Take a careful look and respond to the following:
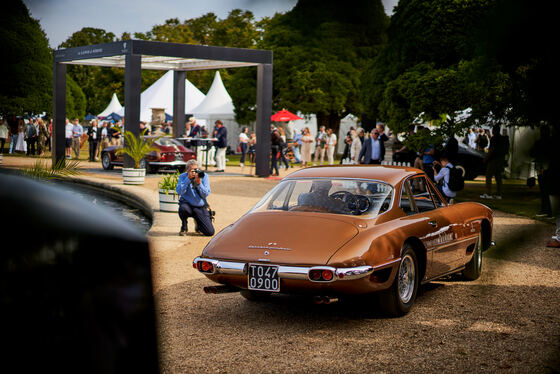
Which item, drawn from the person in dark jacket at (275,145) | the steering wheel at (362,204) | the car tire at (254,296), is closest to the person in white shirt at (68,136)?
the person in dark jacket at (275,145)

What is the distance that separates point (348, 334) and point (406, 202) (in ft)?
6.22

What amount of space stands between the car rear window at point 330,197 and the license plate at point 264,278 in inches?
45.1

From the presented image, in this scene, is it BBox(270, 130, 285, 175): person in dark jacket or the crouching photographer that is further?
BBox(270, 130, 285, 175): person in dark jacket

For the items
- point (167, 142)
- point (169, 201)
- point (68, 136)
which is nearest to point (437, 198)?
point (169, 201)

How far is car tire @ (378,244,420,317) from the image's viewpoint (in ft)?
20.5

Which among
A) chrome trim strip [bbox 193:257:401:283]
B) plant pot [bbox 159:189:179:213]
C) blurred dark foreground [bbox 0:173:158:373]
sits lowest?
plant pot [bbox 159:189:179:213]

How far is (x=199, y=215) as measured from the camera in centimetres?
→ 1115

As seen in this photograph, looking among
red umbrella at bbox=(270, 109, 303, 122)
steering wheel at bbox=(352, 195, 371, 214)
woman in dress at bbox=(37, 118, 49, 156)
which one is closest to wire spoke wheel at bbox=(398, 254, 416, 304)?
steering wheel at bbox=(352, 195, 371, 214)

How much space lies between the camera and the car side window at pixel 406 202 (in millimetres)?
7234

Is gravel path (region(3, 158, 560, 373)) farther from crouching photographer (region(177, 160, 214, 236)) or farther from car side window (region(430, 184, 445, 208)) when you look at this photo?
crouching photographer (region(177, 160, 214, 236))

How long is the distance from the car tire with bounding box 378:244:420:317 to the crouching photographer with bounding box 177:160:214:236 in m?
5.06

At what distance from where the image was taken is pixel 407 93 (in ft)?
63.0

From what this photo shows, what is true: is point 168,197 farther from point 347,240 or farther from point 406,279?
point 347,240

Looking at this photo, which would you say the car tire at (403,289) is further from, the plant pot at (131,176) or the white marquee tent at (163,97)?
the white marquee tent at (163,97)
